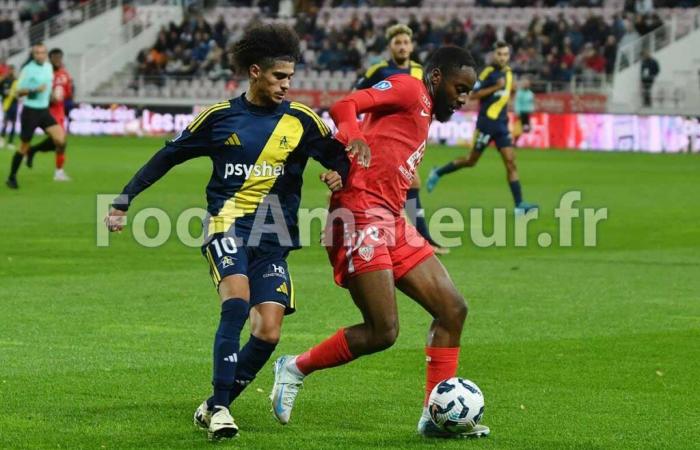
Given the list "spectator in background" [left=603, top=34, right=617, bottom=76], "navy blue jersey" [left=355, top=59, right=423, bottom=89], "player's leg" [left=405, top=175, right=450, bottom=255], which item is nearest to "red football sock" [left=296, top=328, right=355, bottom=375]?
"player's leg" [left=405, top=175, right=450, bottom=255]

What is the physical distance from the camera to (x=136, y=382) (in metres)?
8.25

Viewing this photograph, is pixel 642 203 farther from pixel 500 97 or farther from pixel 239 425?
pixel 239 425

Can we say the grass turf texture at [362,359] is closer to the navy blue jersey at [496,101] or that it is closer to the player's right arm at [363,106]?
the player's right arm at [363,106]

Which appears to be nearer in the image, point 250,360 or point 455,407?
point 455,407

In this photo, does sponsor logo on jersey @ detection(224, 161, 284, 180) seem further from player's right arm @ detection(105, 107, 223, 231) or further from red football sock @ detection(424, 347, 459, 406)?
red football sock @ detection(424, 347, 459, 406)

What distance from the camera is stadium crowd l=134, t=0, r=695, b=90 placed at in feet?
137

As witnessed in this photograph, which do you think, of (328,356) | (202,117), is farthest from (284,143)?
(328,356)

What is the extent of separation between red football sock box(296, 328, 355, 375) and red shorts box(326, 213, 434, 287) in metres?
0.30

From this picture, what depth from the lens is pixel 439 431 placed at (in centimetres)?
706

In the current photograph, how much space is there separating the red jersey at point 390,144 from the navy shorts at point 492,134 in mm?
12414

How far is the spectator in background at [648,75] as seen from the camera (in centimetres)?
3975

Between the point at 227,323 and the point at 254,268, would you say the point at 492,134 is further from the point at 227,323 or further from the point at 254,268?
the point at 227,323

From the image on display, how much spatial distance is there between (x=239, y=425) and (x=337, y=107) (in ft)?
5.38

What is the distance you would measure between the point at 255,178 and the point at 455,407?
4.93ft
